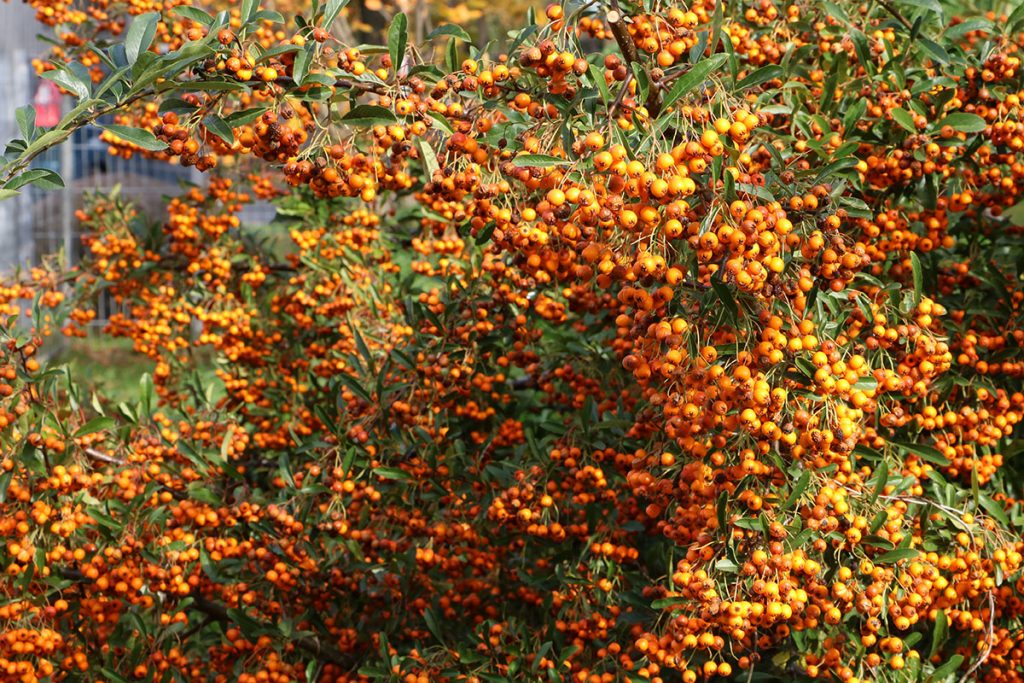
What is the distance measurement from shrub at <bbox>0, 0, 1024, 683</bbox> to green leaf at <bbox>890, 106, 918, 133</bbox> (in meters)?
0.04

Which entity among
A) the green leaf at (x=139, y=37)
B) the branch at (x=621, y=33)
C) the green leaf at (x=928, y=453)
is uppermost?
the branch at (x=621, y=33)

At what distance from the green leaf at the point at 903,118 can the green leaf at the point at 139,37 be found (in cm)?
165

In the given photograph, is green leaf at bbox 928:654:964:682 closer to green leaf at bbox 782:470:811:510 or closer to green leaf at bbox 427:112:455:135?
green leaf at bbox 782:470:811:510

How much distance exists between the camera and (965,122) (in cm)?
248

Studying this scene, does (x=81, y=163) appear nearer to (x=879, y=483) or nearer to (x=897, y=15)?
(x=897, y=15)

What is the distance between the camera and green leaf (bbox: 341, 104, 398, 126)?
2.14 meters

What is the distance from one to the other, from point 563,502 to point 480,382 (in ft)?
1.50

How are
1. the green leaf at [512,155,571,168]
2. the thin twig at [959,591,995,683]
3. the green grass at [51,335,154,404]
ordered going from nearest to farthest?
the green leaf at [512,155,571,168] → the thin twig at [959,591,995,683] → the green grass at [51,335,154,404]

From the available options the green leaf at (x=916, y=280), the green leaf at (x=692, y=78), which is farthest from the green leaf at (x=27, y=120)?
the green leaf at (x=916, y=280)

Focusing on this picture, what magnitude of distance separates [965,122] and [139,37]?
1.83 m

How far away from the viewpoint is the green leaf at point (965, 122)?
97.0 inches

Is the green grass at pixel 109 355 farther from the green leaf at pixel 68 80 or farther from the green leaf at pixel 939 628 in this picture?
the green leaf at pixel 939 628

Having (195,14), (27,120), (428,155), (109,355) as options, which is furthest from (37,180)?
(109,355)

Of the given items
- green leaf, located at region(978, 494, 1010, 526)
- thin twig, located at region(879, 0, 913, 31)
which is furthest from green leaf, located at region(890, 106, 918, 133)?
green leaf, located at region(978, 494, 1010, 526)
